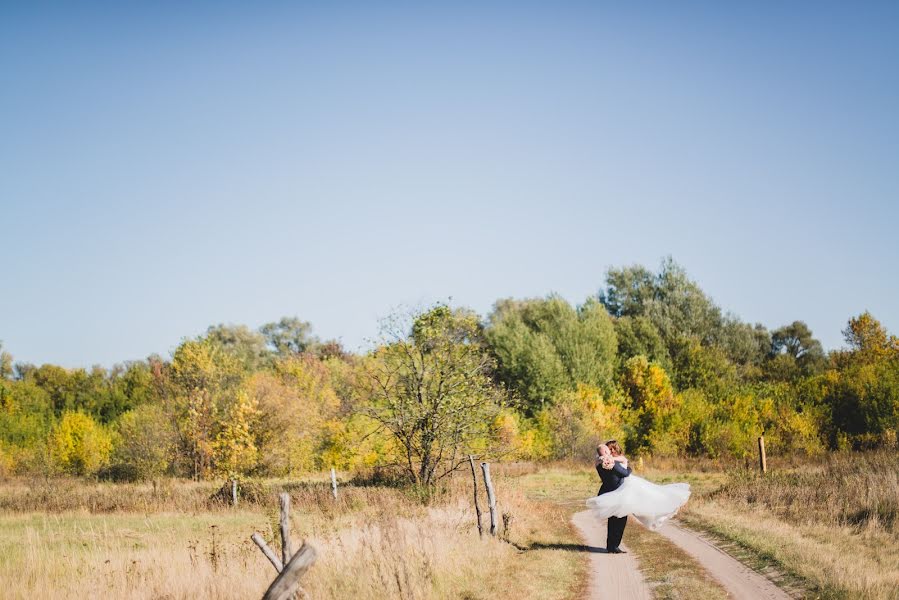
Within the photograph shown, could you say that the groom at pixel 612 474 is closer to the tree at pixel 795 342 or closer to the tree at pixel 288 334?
the tree at pixel 795 342

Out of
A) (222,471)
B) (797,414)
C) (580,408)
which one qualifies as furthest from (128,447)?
(797,414)

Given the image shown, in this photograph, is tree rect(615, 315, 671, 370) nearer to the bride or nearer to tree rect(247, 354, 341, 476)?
tree rect(247, 354, 341, 476)

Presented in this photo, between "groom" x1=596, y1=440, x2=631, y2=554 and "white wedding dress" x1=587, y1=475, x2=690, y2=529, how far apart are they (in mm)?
158

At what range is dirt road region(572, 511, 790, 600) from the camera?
10109 mm

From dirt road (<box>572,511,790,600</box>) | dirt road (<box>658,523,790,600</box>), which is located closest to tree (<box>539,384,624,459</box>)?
dirt road (<box>658,523,790,600</box>)

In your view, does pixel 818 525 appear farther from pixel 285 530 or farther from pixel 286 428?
pixel 286 428

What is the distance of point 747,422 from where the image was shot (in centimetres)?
4672

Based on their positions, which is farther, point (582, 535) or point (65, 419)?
point (65, 419)

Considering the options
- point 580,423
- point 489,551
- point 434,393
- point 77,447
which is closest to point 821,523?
point 489,551

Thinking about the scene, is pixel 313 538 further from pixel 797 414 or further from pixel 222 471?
pixel 797 414

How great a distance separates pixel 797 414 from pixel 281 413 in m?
35.4

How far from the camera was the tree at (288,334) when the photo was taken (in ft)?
373

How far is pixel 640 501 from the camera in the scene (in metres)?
13.0

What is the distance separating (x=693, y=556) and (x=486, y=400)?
10.9 meters
